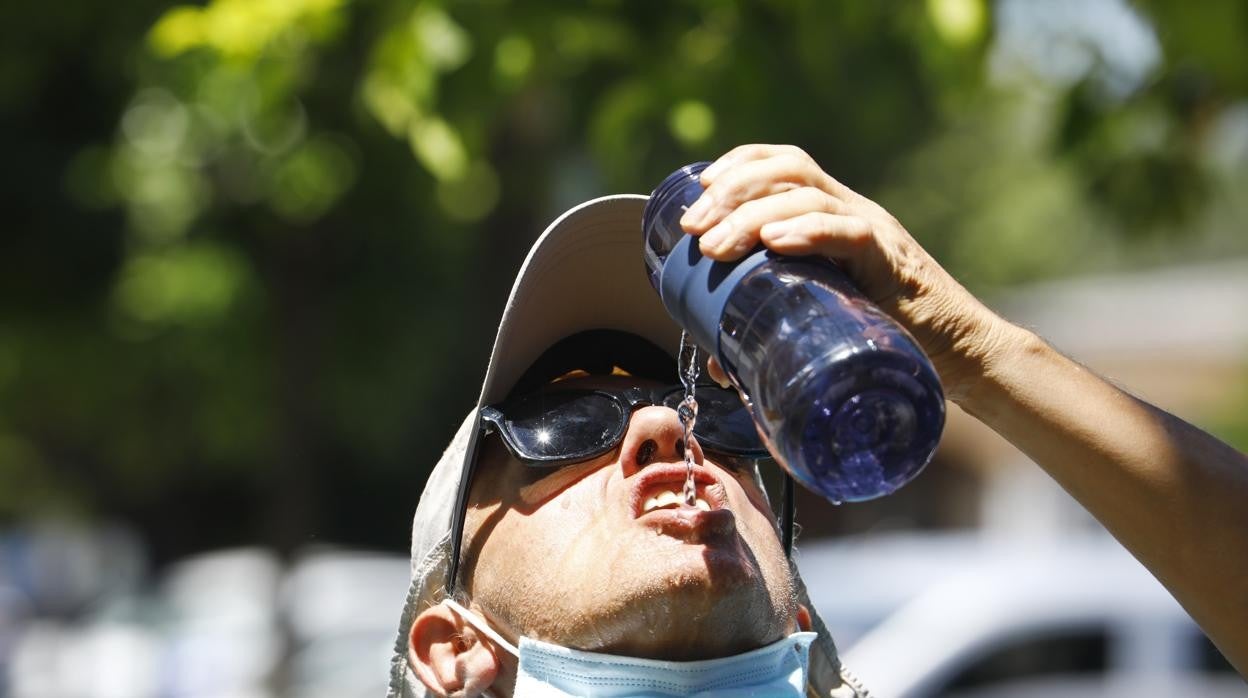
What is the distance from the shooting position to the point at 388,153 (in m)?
7.68

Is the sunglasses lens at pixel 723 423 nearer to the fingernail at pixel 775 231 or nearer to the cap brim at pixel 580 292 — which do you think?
the cap brim at pixel 580 292

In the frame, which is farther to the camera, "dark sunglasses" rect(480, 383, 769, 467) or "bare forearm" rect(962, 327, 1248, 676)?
"dark sunglasses" rect(480, 383, 769, 467)

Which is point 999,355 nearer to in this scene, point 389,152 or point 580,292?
point 580,292

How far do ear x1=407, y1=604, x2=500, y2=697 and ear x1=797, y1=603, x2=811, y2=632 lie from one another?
43 centimetres

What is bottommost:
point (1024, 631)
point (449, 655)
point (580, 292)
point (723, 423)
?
point (1024, 631)

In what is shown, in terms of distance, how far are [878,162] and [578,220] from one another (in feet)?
37.6

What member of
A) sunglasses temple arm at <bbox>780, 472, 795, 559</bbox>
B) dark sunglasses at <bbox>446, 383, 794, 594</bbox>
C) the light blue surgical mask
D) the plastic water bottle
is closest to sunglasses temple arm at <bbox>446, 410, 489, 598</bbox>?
dark sunglasses at <bbox>446, 383, 794, 594</bbox>

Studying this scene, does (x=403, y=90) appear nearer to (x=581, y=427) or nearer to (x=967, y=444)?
(x=581, y=427)

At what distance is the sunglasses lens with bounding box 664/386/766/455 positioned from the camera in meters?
2.23

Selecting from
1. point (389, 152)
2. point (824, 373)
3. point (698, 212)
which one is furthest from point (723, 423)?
point (389, 152)

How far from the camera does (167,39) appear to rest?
4641 millimetres

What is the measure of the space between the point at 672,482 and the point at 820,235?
57cm

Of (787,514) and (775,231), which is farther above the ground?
(775,231)

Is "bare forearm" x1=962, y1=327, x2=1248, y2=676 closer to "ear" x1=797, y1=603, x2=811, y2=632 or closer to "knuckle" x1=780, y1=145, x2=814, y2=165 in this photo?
"knuckle" x1=780, y1=145, x2=814, y2=165
